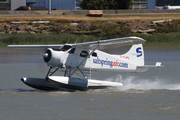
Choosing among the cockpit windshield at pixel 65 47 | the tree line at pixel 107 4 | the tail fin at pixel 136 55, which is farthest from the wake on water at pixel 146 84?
the tree line at pixel 107 4

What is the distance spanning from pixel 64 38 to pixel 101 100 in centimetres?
1943

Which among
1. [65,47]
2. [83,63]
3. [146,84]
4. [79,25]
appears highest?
[79,25]

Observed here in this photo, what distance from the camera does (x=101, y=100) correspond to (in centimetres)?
1103

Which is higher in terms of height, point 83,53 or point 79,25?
point 79,25

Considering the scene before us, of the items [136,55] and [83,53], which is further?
[136,55]

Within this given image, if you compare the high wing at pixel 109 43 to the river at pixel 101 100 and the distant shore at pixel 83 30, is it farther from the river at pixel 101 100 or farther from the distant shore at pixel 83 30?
the distant shore at pixel 83 30

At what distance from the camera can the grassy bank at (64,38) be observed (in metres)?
29.4

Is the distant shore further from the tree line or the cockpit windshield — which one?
the tree line

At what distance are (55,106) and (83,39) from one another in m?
20.1

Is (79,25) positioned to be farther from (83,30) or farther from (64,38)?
(64,38)

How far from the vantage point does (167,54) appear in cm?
2492

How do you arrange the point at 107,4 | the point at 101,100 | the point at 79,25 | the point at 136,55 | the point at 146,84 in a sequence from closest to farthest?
the point at 101,100 < the point at 136,55 < the point at 146,84 < the point at 79,25 < the point at 107,4

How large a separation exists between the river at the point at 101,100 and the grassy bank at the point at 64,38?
41.4ft

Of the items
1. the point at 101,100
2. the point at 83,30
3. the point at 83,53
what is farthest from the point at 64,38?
the point at 101,100
